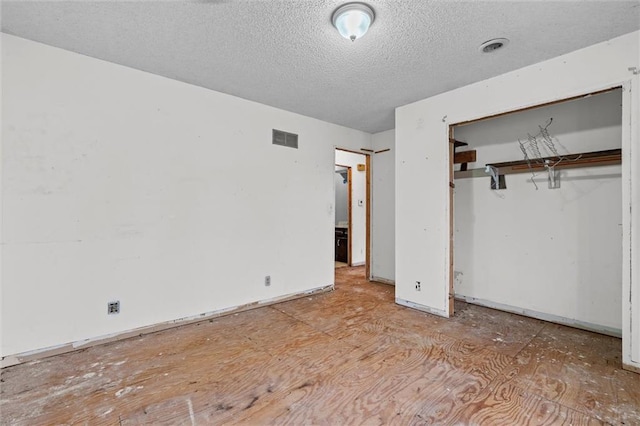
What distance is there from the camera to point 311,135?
4133 millimetres

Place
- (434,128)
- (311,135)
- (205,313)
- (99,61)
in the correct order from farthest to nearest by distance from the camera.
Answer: (311,135) < (434,128) < (205,313) < (99,61)

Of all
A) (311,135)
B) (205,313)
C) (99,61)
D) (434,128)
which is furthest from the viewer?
(311,135)

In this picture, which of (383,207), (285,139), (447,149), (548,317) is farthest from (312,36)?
(548,317)

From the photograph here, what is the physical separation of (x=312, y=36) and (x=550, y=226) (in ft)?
10.2

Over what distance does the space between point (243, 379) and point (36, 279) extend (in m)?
1.85

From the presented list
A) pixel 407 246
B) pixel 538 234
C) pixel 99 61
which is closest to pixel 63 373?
pixel 99 61

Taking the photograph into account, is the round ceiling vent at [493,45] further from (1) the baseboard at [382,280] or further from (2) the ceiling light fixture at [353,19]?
(1) the baseboard at [382,280]

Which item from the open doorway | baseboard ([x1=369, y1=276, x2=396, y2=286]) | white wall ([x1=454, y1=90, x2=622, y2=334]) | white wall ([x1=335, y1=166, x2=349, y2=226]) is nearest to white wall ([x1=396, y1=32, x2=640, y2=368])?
white wall ([x1=454, y1=90, x2=622, y2=334])

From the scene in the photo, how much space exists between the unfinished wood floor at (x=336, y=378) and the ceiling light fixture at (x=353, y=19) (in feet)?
7.87

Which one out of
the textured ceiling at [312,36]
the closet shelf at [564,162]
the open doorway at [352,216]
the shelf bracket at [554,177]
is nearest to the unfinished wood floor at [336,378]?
the shelf bracket at [554,177]

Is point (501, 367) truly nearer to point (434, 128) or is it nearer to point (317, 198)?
point (434, 128)

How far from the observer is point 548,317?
10.1 feet

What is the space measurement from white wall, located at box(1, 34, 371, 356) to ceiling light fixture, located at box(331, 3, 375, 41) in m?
1.83

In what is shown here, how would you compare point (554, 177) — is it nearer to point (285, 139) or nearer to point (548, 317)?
point (548, 317)
